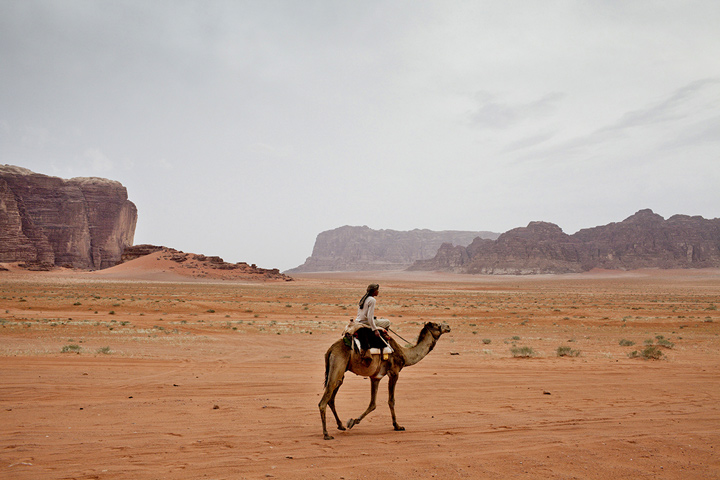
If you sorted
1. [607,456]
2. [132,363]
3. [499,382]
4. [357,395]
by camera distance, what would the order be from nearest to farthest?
[607,456] → [357,395] → [499,382] → [132,363]

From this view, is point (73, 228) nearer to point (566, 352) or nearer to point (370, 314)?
point (566, 352)

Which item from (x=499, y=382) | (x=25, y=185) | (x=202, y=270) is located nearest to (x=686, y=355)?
(x=499, y=382)

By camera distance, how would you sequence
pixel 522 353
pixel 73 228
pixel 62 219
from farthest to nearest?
pixel 73 228 → pixel 62 219 → pixel 522 353

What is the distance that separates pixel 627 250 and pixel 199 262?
165837 millimetres

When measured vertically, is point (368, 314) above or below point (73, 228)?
below

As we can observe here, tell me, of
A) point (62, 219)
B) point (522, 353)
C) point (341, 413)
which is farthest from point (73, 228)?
point (341, 413)

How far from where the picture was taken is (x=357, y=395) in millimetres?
11008

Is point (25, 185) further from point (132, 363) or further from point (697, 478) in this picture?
point (697, 478)

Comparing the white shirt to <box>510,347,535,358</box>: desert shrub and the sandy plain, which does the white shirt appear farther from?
<box>510,347,535,358</box>: desert shrub

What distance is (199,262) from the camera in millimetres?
117688

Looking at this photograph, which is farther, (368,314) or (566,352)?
(566,352)

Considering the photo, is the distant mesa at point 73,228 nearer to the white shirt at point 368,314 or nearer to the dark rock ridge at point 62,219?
the dark rock ridge at point 62,219

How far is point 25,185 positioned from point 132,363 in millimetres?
162633

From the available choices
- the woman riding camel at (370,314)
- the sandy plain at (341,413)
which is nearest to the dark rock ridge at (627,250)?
the sandy plain at (341,413)
